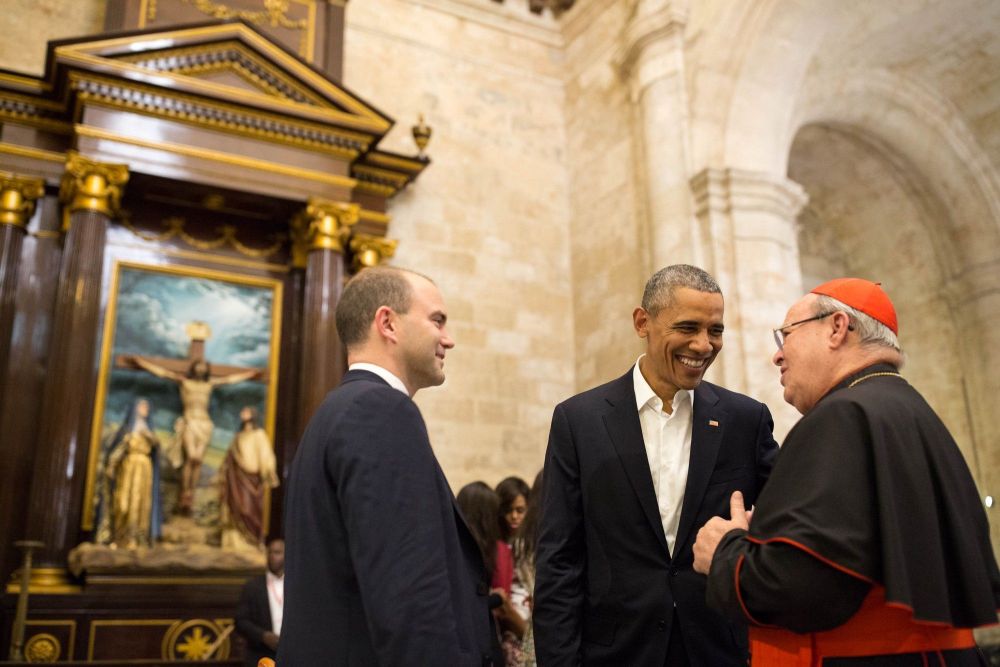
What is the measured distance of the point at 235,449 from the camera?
24.4 feet

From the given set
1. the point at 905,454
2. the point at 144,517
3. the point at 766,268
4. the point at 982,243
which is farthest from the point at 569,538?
the point at 982,243

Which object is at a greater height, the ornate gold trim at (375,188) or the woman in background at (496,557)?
the ornate gold trim at (375,188)

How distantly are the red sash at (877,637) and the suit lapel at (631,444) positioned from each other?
2.04 feet

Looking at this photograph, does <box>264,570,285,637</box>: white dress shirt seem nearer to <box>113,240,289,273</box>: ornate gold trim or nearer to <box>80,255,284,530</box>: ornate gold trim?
<box>80,255,284,530</box>: ornate gold trim

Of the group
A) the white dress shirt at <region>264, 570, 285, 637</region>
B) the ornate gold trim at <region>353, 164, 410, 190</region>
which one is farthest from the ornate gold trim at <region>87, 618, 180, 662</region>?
the ornate gold trim at <region>353, 164, 410, 190</region>

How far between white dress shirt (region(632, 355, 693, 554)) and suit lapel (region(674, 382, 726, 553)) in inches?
1.8

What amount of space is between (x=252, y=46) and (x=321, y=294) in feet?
7.54

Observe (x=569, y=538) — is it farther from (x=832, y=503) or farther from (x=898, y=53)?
(x=898, y=53)

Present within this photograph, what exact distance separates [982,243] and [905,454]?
9.73m

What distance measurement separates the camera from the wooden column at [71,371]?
6.46m

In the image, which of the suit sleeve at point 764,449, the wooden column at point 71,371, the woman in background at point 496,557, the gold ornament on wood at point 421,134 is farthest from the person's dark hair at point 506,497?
the gold ornament on wood at point 421,134

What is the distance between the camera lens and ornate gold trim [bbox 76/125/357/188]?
23.9 ft

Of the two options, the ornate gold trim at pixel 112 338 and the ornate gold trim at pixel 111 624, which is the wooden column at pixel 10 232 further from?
the ornate gold trim at pixel 111 624

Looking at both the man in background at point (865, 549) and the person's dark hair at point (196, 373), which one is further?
the person's dark hair at point (196, 373)
